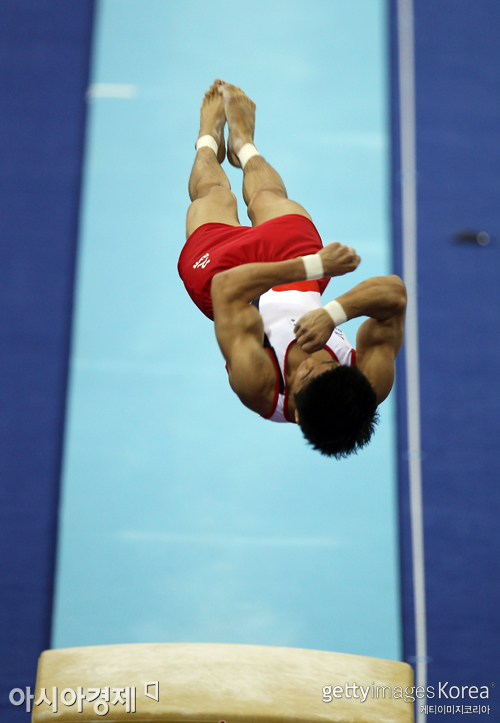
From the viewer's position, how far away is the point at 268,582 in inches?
151

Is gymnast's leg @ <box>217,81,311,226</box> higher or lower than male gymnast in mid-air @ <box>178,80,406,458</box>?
higher

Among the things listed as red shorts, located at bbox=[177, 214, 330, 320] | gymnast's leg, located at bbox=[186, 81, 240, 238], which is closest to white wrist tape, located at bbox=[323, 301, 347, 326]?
red shorts, located at bbox=[177, 214, 330, 320]

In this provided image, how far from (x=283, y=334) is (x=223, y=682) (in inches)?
48.1

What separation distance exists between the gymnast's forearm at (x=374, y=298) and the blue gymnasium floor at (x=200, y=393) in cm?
189

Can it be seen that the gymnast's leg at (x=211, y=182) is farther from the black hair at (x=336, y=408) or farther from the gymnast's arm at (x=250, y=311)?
the black hair at (x=336, y=408)

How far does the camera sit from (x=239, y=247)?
2.32 meters

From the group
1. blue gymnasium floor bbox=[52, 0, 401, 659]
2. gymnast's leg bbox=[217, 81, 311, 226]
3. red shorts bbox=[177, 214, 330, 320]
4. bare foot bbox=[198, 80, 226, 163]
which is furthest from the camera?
blue gymnasium floor bbox=[52, 0, 401, 659]

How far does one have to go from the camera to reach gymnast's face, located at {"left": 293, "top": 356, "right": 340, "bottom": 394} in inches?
82.4

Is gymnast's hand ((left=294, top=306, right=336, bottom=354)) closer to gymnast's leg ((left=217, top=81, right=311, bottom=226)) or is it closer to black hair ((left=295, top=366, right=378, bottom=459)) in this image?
black hair ((left=295, top=366, right=378, bottom=459))

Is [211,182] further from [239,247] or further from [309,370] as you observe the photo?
[309,370]

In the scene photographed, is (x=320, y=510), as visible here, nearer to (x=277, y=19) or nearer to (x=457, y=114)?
(x=457, y=114)

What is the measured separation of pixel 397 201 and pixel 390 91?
2.26ft

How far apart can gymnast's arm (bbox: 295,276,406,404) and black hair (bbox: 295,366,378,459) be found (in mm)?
104

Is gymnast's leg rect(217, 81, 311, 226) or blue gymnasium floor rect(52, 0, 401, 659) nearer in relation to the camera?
gymnast's leg rect(217, 81, 311, 226)
